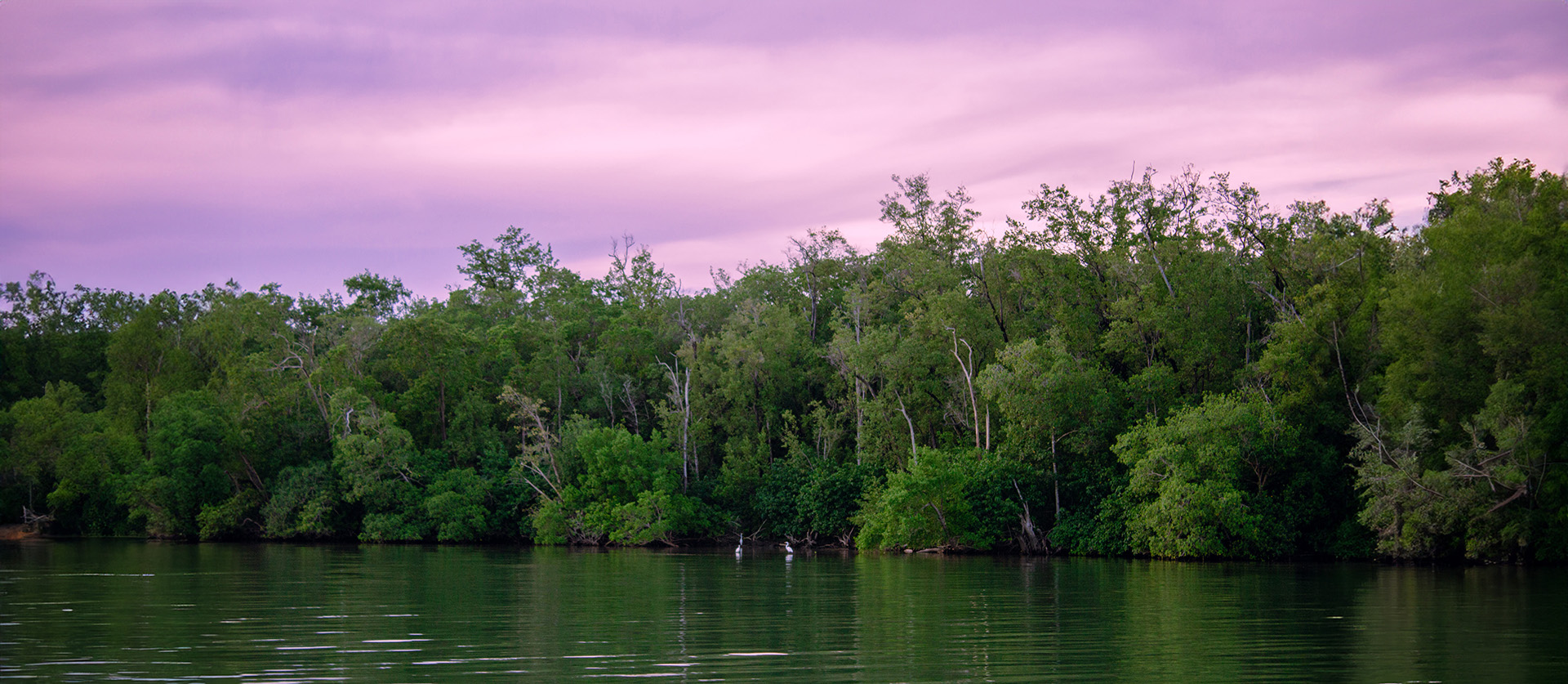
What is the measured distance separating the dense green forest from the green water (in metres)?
5.95

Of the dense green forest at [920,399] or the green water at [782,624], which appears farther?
the dense green forest at [920,399]

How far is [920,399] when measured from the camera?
52312 mm

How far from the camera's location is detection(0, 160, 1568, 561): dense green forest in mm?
37406

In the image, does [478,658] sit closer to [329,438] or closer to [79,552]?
[79,552]

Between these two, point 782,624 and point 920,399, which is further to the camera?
point 920,399

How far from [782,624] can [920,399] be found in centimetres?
3298

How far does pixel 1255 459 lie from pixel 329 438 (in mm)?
43027

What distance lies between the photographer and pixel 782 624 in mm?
19938

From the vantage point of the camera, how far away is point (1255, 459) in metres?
41.5

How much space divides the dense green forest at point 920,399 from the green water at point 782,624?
5.95 m

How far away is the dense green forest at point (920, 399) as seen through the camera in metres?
37.4

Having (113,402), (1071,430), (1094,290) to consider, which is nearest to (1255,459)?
(1071,430)

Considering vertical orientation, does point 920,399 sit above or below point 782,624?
above

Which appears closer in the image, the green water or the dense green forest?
the green water
